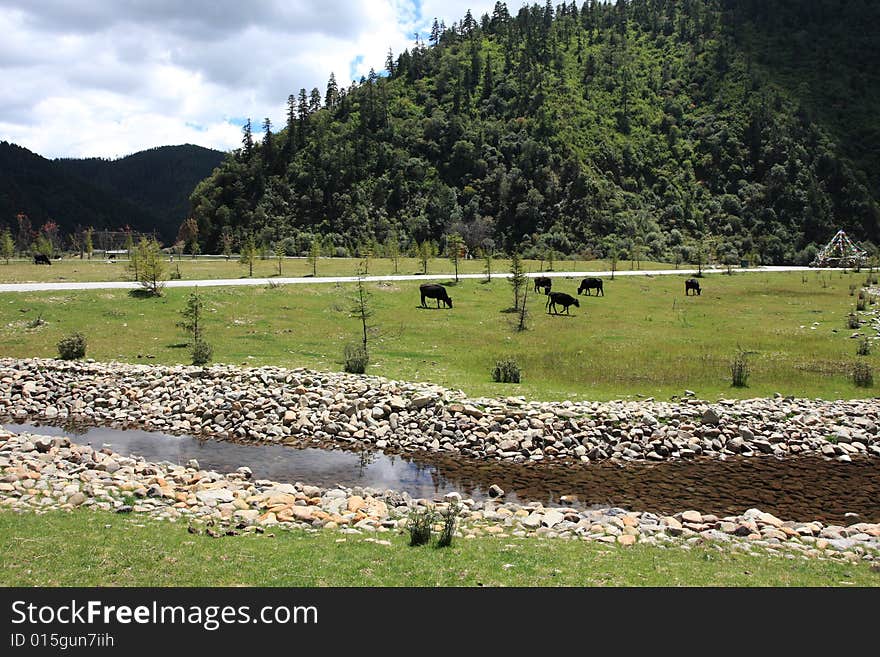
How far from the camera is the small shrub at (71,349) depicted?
27.6 metres

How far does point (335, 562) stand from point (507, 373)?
57.1 feet

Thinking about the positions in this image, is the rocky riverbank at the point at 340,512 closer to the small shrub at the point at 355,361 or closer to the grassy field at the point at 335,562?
the grassy field at the point at 335,562

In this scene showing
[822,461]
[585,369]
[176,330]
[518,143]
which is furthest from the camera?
[518,143]

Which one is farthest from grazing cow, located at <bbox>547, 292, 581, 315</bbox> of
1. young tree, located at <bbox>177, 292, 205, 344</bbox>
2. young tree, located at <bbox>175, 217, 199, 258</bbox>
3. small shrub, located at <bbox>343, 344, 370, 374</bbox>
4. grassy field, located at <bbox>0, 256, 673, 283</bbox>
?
young tree, located at <bbox>175, 217, 199, 258</bbox>

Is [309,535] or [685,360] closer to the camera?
[309,535]

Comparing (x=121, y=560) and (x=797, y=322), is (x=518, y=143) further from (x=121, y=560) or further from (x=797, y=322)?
(x=121, y=560)

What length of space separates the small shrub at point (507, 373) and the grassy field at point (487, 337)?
640 mm

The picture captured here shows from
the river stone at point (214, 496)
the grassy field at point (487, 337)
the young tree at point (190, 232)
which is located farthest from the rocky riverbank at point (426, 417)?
the young tree at point (190, 232)

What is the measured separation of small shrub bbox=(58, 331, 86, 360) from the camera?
2759 centimetres

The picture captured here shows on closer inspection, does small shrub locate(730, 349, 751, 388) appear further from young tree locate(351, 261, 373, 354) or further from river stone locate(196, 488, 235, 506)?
river stone locate(196, 488, 235, 506)

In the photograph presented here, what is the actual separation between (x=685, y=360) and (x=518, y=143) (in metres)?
139

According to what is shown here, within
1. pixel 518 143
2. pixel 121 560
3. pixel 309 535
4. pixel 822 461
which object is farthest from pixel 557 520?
pixel 518 143

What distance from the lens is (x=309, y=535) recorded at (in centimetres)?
1109

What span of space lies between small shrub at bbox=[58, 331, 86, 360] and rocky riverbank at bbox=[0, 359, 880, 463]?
254 centimetres
